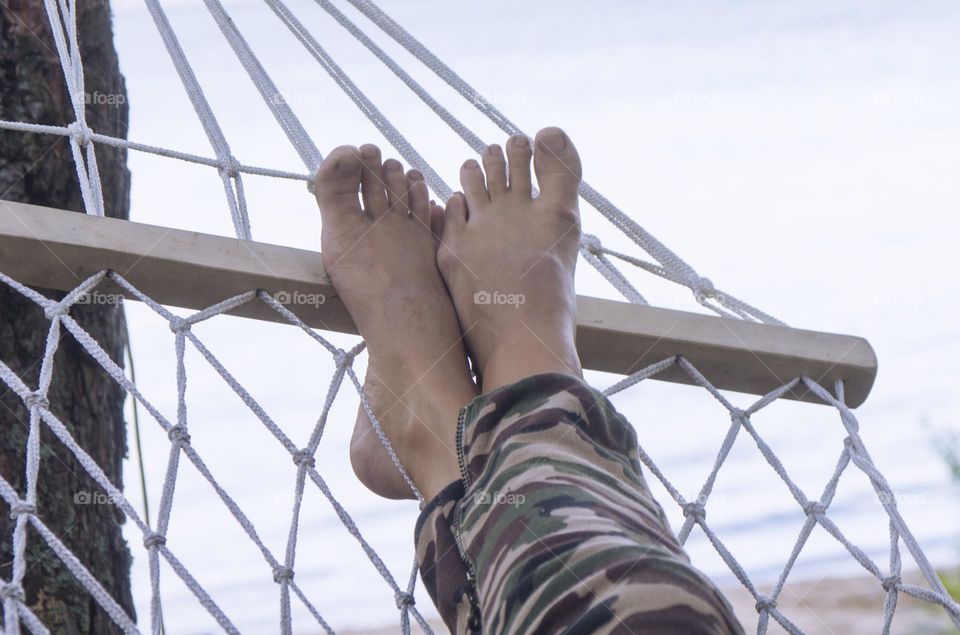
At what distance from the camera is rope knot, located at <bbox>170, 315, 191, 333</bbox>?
2.74 ft

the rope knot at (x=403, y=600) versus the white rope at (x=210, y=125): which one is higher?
the white rope at (x=210, y=125)

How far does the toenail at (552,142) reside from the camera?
112 cm

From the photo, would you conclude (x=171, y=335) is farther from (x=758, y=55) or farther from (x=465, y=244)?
(x=758, y=55)

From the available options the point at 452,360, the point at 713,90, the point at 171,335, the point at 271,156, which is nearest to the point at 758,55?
the point at 713,90

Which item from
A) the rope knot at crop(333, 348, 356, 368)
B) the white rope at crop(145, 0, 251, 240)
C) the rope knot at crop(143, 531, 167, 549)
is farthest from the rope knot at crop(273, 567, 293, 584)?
the white rope at crop(145, 0, 251, 240)

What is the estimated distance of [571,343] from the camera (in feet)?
2.96

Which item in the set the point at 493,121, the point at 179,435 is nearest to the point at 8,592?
the point at 179,435

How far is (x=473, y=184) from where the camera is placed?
115cm

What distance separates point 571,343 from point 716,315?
0.22 meters

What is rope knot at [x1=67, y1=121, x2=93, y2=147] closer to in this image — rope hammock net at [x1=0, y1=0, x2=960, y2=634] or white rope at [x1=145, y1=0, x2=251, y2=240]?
rope hammock net at [x1=0, y1=0, x2=960, y2=634]

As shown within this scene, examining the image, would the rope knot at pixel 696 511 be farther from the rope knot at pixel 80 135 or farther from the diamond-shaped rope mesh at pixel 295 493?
the rope knot at pixel 80 135

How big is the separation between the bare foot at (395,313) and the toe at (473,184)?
0.17 ft

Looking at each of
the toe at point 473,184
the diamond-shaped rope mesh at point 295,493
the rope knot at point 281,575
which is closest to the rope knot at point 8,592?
the diamond-shaped rope mesh at point 295,493

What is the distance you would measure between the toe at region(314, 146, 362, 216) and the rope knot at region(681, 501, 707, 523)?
0.50m
